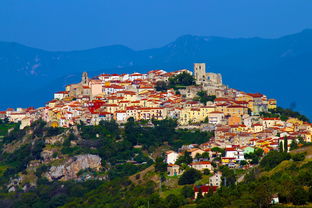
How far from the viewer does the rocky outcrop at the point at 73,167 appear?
78.2 metres

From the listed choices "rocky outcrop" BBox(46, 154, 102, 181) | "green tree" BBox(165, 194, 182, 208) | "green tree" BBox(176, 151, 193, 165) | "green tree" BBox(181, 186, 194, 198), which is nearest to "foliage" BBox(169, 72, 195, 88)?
"rocky outcrop" BBox(46, 154, 102, 181)

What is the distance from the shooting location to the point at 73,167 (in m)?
78.4

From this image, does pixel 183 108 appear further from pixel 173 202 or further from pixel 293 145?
pixel 173 202

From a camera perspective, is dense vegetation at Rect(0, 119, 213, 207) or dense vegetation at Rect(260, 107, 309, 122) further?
dense vegetation at Rect(260, 107, 309, 122)

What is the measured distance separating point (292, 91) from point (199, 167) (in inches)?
3965

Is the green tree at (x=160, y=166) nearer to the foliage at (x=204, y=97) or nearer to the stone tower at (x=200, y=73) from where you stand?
the foliage at (x=204, y=97)

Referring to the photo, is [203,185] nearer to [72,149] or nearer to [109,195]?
[109,195]

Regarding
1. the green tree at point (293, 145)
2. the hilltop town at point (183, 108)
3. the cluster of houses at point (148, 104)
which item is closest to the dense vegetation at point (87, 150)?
the cluster of houses at point (148, 104)

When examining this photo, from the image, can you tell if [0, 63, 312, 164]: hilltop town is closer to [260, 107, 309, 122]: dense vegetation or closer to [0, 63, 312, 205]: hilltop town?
[0, 63, 312, 205]: hilltop town

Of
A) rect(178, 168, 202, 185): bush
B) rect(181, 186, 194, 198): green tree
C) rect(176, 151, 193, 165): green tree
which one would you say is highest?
rect(176, 151, 193, 165): green tree

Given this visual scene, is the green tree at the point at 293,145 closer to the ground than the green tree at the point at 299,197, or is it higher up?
higher up

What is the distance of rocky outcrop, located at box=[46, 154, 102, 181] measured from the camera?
78.2 metres

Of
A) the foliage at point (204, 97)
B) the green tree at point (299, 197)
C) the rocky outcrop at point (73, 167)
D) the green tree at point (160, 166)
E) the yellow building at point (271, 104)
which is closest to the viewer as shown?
the green tree at point (299, 197)

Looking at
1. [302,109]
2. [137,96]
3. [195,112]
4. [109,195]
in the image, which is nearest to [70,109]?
[137,96]
